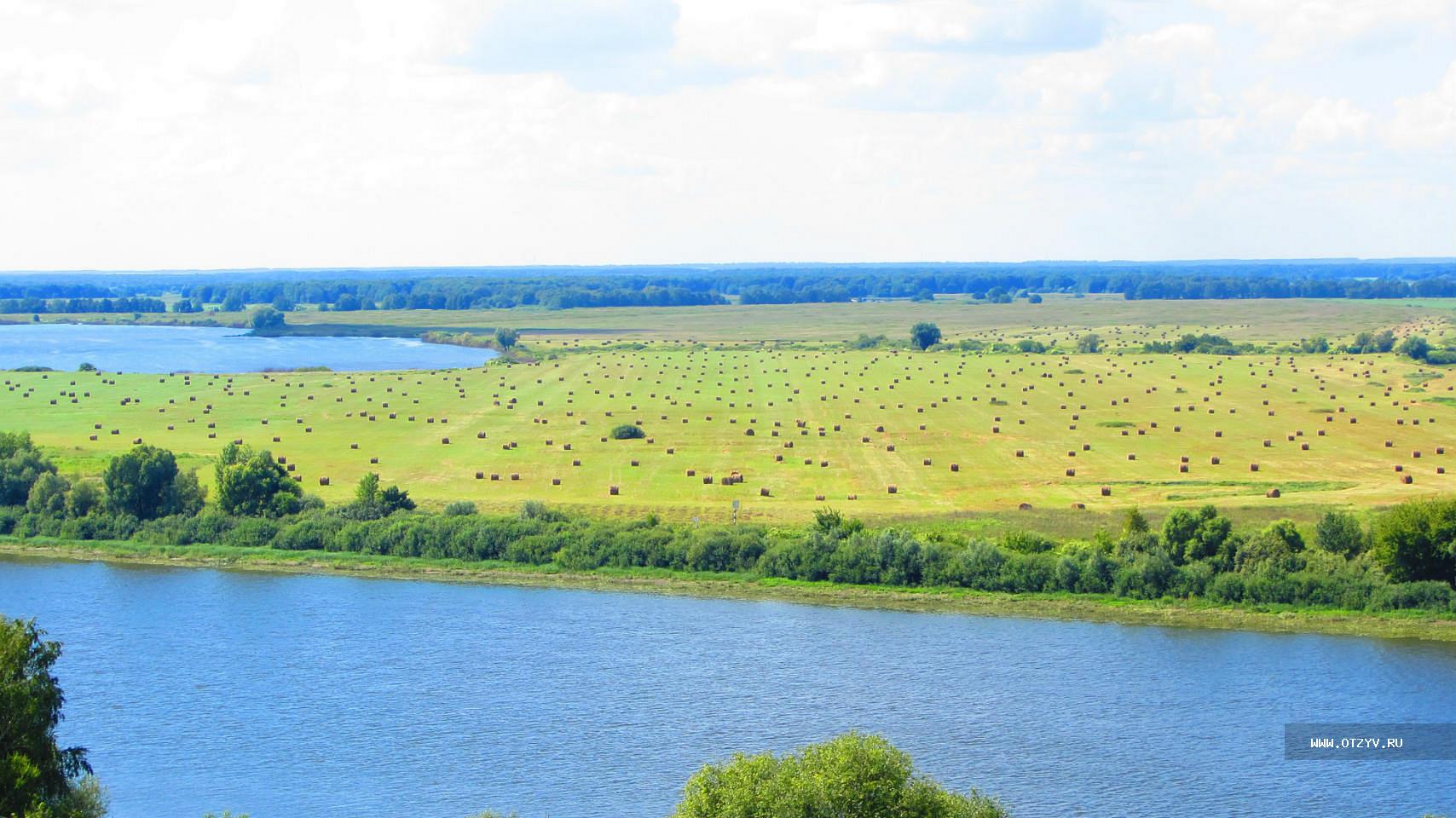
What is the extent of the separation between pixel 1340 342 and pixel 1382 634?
96.7 meters

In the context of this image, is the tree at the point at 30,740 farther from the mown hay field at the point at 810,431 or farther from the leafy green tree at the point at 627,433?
the leafy green tree at the point at 627,433

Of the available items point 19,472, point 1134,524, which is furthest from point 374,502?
point 1134,524

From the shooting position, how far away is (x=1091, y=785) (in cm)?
2998

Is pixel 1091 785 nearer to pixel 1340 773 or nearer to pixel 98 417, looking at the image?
pixel 1340 773

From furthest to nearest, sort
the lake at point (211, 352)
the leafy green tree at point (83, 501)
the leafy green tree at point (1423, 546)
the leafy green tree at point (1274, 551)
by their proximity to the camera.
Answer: the lake at point (211, 352)
the leafy green tree at point (83, 501)
the leafy green tree at point (1274, 551)
the leafy green tree at point (1423, 546)

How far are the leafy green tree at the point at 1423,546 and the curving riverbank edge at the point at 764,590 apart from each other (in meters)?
2.03

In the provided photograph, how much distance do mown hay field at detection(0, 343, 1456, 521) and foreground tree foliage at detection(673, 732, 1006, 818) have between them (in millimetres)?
28110

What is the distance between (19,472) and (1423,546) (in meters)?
46.9

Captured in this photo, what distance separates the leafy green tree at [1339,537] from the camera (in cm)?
4434

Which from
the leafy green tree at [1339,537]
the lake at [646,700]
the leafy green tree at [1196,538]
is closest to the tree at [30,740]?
the lake at [646,700]

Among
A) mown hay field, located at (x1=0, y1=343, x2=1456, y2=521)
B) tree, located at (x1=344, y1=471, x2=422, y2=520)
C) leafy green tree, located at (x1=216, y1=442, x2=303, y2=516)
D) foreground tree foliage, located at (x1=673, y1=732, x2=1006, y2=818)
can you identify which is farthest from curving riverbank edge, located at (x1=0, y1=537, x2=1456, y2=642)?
foreground tree foliage, located at (x1=673, y1=732, x2=1006, y2=818)

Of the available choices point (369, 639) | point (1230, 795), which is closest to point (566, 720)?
point (369, 639)

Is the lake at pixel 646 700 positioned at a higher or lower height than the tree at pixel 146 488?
lower

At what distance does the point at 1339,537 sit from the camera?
A: 44.4 metres
